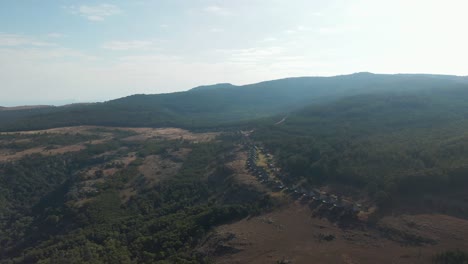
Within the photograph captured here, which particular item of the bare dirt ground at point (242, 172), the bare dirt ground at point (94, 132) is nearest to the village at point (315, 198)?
the bare dirt ground at point (242, 172)

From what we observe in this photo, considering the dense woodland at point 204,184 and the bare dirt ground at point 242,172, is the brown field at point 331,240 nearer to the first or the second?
the dense woodland at point 204,184

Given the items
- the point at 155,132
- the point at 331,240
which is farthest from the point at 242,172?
the point at 155,132

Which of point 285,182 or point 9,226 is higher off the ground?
point 285,182

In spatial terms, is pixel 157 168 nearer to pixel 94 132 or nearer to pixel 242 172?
pixel 242 172

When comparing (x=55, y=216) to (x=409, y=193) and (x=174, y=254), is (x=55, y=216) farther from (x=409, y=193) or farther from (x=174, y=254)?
(x=409, y=193)

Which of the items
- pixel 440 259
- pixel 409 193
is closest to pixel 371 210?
pixel 409 193

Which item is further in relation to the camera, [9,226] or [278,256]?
[9,226]

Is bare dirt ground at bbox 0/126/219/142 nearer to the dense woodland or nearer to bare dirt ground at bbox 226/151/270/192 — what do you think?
the dense woodland

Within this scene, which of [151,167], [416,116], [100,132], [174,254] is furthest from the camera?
[100,132]

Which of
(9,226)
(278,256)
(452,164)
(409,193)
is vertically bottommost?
(9,226)
